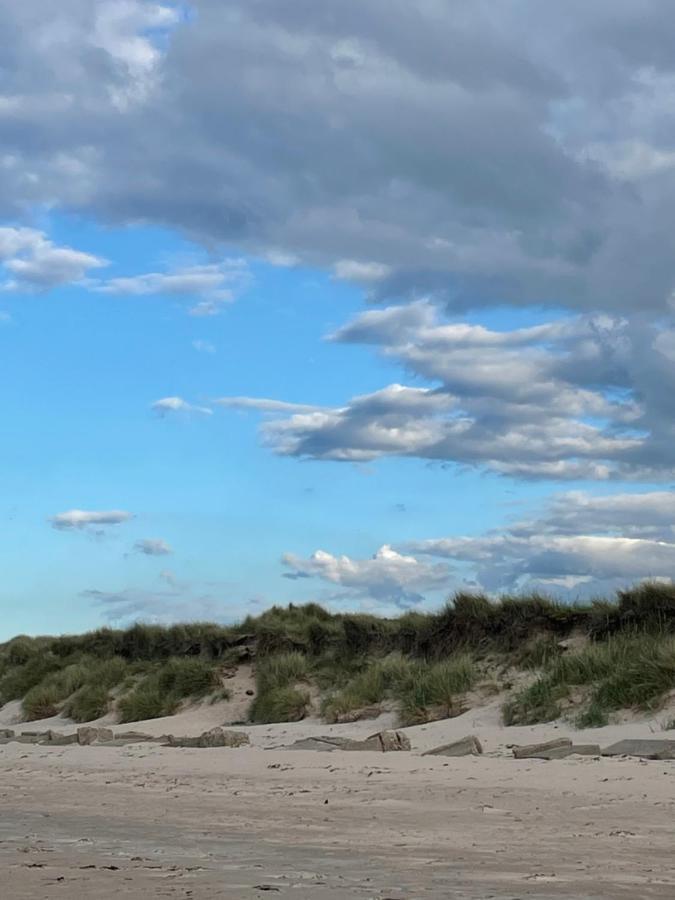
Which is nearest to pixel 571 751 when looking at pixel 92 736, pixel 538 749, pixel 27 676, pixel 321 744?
pixel 538 749

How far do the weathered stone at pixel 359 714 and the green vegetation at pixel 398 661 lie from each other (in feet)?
0.30

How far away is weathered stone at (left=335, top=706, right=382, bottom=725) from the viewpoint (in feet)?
55.0

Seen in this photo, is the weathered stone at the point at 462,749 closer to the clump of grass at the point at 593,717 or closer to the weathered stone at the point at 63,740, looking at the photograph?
the clump of grass at the point at 593,717

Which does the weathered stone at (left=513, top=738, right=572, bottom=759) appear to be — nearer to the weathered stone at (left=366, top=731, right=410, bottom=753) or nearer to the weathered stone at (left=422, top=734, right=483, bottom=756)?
the weathered stone at (left=422, top=734, right=483, bottom=756)

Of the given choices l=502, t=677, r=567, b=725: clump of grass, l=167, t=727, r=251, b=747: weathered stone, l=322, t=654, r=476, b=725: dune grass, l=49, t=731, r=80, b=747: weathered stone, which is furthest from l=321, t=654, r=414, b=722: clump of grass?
l=49, t=731, r=80, b=747: weathered stone

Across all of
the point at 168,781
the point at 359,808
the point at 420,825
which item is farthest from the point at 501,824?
the point at 168,781

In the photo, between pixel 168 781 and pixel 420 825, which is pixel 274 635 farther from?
pixel 420 825

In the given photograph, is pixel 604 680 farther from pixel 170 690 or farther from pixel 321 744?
pixel 170 690

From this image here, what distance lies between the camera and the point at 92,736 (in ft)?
54.9

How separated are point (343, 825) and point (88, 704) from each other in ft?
49.6

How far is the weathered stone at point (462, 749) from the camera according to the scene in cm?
1182

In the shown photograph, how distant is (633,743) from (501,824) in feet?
11.4

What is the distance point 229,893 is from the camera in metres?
5.67

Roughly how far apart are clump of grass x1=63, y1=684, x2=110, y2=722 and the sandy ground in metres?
8.42
